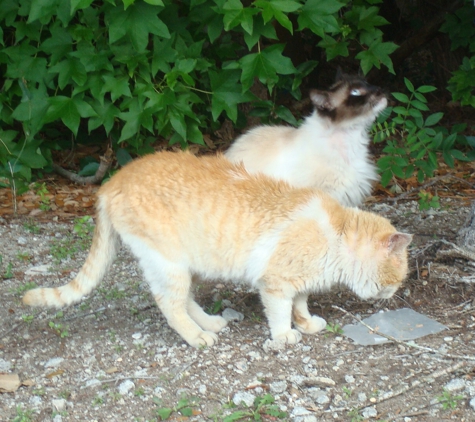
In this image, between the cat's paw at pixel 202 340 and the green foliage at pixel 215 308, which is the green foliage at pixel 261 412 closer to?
the cat's paw at pixel 202 340

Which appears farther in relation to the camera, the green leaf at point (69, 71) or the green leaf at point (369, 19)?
the green leaf at point (369, 19)

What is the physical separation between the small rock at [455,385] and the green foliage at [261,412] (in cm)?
82

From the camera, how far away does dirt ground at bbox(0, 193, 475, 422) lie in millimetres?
3232

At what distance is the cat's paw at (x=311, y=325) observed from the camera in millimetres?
3965

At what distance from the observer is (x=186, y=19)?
582cm

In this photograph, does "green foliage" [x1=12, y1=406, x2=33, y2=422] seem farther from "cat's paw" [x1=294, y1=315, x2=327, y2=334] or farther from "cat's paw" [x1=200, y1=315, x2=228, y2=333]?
"cat's paw" [x1=294, y1=315, x2=327, y2=334]

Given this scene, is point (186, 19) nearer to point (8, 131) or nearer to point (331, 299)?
point (8, 131)

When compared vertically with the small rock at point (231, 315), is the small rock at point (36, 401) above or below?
below

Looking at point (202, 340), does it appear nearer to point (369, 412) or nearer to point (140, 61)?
point (369, 412)

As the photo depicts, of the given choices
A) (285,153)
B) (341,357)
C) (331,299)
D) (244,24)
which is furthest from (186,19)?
(341,357)

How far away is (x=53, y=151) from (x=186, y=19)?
10.3 ft

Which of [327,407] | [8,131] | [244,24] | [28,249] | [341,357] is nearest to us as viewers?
[327,407]

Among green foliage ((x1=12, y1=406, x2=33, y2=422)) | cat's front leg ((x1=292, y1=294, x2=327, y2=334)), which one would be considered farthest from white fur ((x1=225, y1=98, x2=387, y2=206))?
green foliage ((x1=12, y1=406, x2=33, y2=422))

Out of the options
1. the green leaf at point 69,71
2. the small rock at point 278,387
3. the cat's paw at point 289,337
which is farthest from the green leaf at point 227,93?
the small rock at point 278,387
